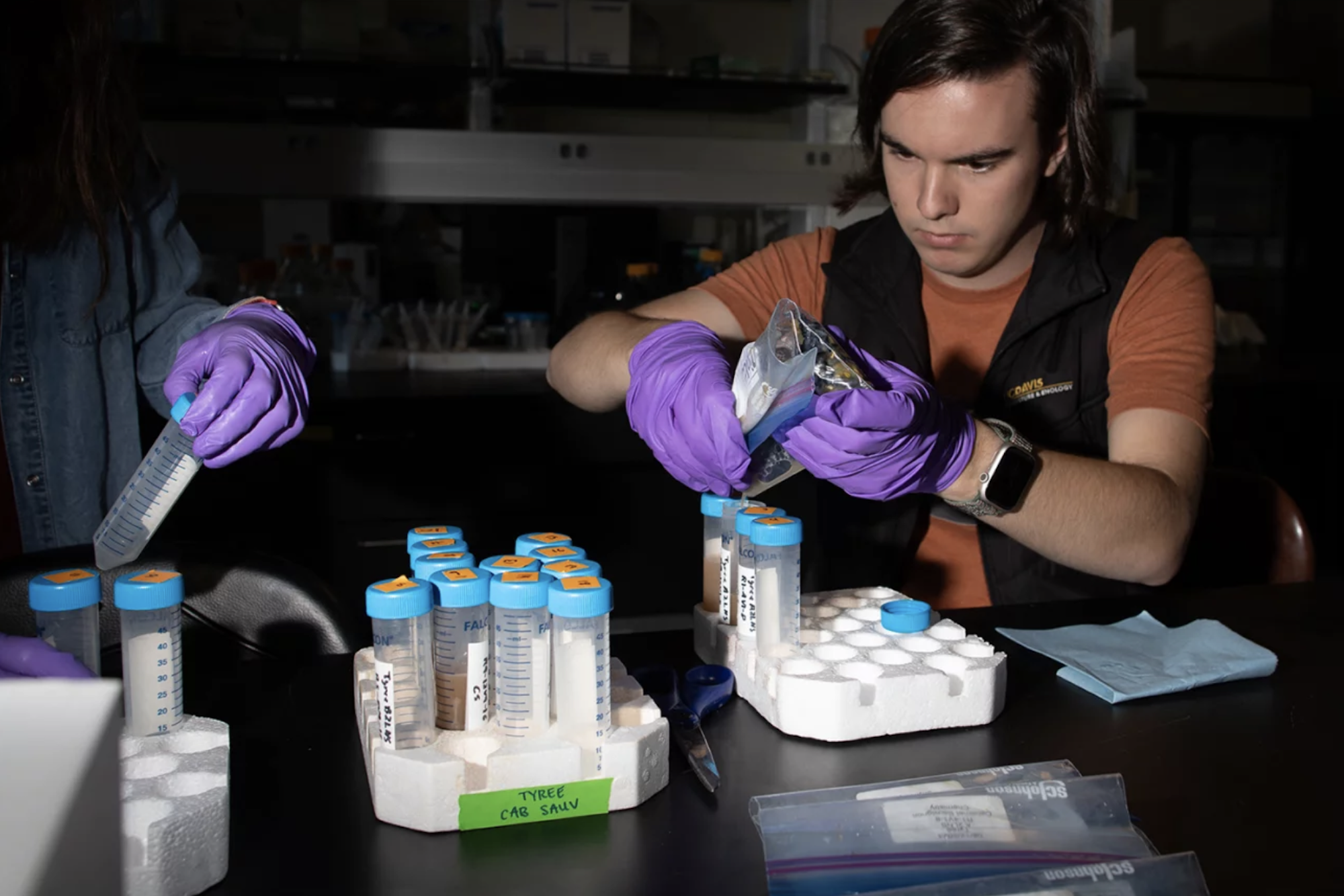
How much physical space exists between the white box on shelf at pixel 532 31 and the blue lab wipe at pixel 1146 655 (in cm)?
221

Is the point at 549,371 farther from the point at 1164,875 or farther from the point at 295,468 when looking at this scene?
the point at 1164,875

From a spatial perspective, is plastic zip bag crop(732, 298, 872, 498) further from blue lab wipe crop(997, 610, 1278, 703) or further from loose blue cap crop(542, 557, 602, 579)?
blue lab wipe crop(997, 610, 1278, 703)

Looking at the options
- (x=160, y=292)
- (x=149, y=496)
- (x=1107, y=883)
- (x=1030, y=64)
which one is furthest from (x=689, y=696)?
(x=160, y=292)

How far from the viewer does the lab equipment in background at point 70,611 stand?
91 cm

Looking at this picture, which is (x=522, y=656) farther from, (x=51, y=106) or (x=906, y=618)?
(x=51, y=106)

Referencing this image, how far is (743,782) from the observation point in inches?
35.3

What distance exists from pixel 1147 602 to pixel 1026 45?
2.42 feet

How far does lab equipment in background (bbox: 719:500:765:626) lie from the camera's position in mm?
1159

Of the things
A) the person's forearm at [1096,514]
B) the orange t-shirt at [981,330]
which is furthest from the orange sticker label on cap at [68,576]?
the orange t-shirt at [981,330]

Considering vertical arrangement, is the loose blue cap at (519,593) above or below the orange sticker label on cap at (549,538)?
above

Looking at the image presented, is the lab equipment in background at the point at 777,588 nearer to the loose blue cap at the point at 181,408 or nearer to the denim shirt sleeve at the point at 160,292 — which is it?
the loose blue cap at the point at 181,408

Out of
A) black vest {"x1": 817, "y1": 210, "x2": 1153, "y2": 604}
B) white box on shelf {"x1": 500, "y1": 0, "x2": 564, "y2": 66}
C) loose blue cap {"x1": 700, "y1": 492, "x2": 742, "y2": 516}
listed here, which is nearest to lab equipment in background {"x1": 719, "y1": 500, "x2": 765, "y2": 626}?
loose blue cap {"x1": 700, "y1": 492, "x2": 742, "y2": 516}

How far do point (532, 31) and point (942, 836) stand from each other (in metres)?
2.64

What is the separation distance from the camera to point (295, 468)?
252cm
